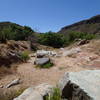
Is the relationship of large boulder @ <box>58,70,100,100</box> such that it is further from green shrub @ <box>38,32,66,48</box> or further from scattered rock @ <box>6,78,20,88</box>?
green shrub @ <box>38,32,66,48</box>

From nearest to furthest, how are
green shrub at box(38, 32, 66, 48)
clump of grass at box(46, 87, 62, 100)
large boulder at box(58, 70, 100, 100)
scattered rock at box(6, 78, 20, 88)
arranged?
large boulder at box(58, 70, 100, 100), clump of grass at box(46, 87, 62, 100), scattered rock at box(6, 78, 20, 88), green shrub at box(38, 32, 66, 48)

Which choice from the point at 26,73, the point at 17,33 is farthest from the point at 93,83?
the point at 17,33

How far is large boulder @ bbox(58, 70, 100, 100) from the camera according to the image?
9.73 feet

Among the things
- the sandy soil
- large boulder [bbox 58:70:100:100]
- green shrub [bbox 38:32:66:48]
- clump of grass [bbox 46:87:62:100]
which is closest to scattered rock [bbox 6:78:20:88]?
the sandy soil

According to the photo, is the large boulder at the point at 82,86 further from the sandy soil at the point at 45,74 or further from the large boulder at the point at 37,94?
the sandy soil at the point at 45,74

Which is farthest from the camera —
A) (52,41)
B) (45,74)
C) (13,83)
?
(52,41)

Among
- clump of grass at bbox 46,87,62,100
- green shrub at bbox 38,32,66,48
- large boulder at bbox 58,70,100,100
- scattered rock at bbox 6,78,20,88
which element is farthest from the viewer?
green shrub at bbox 38,32,66,48

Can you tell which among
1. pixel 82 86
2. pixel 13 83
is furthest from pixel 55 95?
pixel 13 83

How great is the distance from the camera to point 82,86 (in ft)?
10.4

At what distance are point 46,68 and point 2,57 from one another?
2.87 metres

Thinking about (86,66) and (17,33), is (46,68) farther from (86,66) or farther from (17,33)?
(17,33)

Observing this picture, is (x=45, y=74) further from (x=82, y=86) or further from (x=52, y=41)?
(x=52, y=41)

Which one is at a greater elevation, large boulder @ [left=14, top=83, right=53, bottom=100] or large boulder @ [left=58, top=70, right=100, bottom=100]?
large boulder @ [left=58, top=70, right=100, bottom=100]

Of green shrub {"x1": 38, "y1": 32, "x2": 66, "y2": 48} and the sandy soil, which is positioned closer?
Result: the sandy soil
